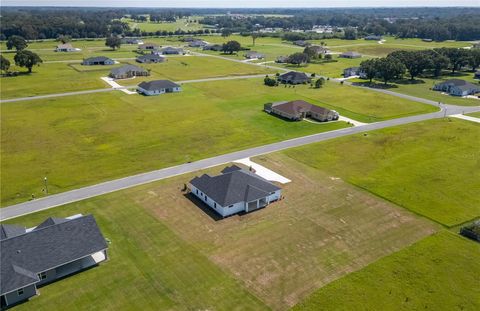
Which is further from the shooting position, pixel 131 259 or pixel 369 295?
pixel 131 259

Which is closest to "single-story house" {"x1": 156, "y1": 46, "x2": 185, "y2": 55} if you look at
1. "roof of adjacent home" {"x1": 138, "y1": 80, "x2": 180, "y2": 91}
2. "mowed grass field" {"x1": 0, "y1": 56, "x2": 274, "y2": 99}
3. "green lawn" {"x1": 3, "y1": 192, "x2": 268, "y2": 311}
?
"mowed grass field" {"x1": 0, "y1": 56, "x2": 274, "y2": 99}

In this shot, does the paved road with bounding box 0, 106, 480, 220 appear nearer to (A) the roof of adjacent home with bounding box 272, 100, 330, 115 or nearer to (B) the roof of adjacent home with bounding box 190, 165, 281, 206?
(B) the roof of adjacent home with bounding box 190, 165, 281, 206

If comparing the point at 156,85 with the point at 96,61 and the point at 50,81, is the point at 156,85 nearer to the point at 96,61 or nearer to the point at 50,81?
the point at 50,81

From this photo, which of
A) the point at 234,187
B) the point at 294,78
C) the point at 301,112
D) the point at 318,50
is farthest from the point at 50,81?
the point at 318,50

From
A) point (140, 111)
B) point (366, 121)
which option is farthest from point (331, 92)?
point (140, 111)

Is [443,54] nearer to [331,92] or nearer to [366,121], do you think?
[331,92]

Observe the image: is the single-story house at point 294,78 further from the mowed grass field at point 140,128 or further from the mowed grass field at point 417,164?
the mowed grass field at point 417,164

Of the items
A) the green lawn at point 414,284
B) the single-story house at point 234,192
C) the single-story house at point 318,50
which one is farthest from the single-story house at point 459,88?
the single-story house at point 234,192
